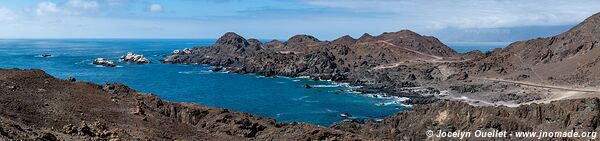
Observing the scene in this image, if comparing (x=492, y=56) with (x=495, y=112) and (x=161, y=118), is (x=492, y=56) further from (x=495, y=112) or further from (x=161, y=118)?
(x=161, y=118)

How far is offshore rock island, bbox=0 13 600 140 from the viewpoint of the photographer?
28.3 m

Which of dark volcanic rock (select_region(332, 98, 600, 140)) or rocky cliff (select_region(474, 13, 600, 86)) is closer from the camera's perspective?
dark volcanic rock (select_region(332, 98, 600, 140))

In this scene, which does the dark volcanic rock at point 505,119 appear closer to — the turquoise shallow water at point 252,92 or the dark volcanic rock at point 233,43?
the turquoise shallow water at point 252,92

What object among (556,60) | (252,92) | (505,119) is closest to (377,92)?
(252,92)

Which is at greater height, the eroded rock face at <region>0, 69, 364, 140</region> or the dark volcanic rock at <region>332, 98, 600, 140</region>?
the eroded rock face at <region>0, 69, 364, 140</region>

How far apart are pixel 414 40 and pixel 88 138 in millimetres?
158710

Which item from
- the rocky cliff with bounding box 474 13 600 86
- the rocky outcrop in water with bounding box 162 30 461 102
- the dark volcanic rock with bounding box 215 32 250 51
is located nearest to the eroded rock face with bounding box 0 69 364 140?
the rocky outcrop in water with bounding box 162 30 461 102

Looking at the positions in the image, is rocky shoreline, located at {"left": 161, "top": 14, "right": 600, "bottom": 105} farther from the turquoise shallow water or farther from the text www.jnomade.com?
the text www.jnomade.com

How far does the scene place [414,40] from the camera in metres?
174

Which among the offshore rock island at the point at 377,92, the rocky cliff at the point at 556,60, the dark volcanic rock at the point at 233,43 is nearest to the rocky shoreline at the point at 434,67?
the rocky cliff at the point at 556,60

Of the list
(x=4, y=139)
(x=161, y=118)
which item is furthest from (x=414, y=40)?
(x=4, y=139)

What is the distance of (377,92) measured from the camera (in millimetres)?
109000

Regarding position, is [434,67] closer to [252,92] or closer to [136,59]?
[252,92]

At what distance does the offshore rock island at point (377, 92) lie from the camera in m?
28.3
